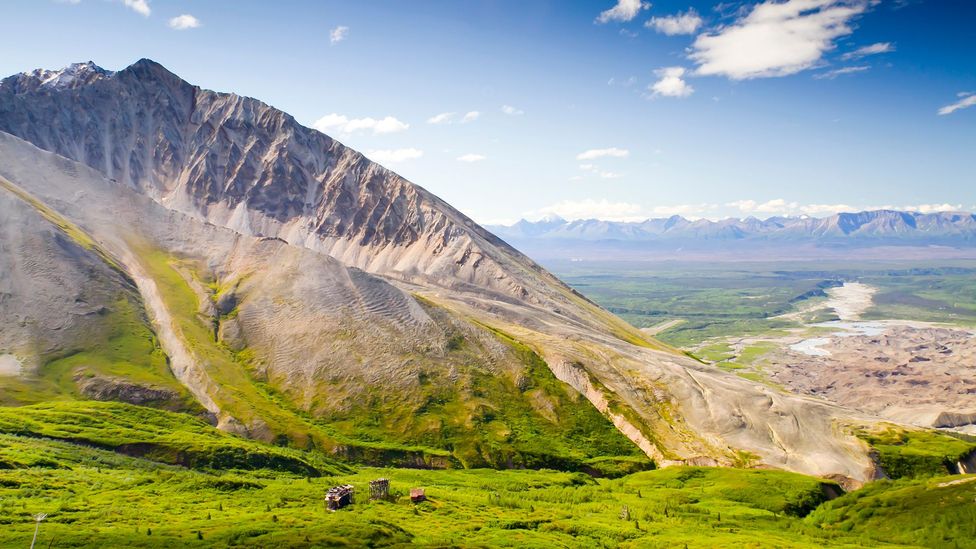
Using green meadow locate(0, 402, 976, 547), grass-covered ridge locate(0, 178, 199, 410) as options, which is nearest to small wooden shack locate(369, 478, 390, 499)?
green meadow locate(0, 402, 976, 547)

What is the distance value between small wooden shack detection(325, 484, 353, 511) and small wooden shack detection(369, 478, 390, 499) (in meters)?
4.38

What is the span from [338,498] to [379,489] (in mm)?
8658

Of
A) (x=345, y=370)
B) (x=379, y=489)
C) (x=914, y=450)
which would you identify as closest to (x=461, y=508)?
(x=379, y=489)

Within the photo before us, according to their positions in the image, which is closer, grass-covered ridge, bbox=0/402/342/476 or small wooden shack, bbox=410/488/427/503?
small wooden shack, bbox=410/488/427/503

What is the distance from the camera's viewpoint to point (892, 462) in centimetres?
11712

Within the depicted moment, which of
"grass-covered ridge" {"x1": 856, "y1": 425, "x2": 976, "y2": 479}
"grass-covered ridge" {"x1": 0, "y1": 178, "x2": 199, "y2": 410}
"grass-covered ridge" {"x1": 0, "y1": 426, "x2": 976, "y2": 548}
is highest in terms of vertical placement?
"grass-covered ridge" {"x1": 0, "y1": 178, "x2": 199, "y2": 410}

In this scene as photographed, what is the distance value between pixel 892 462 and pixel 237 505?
119032 millimetres

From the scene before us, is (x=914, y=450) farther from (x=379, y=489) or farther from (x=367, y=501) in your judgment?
(x=367, y=501)

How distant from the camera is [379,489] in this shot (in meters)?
82.6

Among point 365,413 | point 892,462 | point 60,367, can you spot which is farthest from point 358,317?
point 892,462

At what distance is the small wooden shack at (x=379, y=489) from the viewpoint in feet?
269

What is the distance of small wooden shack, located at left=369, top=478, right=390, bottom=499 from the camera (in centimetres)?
8200

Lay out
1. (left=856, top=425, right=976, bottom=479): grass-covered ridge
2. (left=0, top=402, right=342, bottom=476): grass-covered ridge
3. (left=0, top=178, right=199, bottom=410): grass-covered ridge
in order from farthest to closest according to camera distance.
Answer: (left=856, top=425, right=976, bottom=479): grass-covered ridge, (left=0, top=178, right=199, bottom=410): grass-covered ridge, (left=0, top=402, right=342, bottom=476): grass-covered ridge

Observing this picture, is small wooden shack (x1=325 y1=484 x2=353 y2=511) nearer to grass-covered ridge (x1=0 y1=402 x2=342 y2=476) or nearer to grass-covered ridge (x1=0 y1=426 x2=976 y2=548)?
grass-covered ridge (x1=0 y1=426 x2=976 y2=548)
